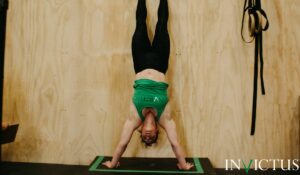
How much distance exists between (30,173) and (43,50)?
101cm

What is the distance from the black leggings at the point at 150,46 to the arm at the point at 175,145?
16.1 inches

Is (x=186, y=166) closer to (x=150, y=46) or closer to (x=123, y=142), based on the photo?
(x=123, y=142)

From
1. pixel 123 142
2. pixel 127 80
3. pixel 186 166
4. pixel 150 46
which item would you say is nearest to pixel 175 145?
pixel 186 166

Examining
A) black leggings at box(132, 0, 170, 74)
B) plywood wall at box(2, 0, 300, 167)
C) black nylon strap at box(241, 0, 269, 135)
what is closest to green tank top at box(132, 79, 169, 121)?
black leggings at box(132, 0, 170, 74)

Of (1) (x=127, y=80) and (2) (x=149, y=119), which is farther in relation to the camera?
(1) (x=127, y=80)

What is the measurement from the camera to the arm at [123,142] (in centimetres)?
194

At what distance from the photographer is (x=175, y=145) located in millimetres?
1924

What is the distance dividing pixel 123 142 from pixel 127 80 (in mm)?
558

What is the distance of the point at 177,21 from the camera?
7.47 ft

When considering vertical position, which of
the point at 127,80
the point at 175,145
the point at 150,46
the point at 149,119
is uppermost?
the point at 150,46

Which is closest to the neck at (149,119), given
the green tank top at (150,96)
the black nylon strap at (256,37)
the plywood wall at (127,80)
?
the green tank top at (150,96)

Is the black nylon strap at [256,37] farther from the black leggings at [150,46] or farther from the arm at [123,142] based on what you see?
the arm at [123,142]

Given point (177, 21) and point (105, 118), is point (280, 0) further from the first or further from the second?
point (105, 118)

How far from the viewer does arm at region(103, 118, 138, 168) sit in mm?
1940
